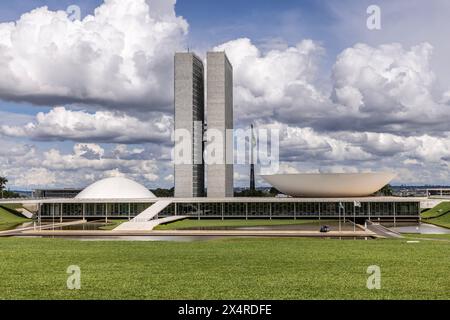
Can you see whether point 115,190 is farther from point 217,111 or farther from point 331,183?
point 331,183

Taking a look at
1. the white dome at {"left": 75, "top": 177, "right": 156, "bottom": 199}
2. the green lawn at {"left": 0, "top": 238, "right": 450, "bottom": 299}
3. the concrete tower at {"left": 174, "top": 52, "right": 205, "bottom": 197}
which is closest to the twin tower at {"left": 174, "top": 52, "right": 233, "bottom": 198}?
the concrete tower at {"left": 174, "top": 52, "right": 205, "bottom": 197}

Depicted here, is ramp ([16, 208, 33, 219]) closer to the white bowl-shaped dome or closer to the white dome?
the white dome

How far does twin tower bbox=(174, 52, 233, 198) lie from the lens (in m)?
90.2

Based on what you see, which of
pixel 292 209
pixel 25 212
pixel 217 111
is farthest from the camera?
pixel 217 111

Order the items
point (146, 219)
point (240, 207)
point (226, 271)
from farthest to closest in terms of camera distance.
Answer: point (240, 207) → point (146, 219) → point (226, 271)

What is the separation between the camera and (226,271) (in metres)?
20.7

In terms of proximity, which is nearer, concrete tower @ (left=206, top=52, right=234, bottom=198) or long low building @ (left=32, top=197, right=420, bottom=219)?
long low building @ (left=32, top=197, right=420, bottom=219)

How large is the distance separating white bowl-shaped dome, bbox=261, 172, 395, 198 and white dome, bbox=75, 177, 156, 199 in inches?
832

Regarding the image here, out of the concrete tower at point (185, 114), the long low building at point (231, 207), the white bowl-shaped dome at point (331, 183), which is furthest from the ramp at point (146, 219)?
the concrete tower at point (185, 114)

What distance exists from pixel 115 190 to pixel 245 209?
2078 centimetres

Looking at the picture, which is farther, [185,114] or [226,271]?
[185,114]
